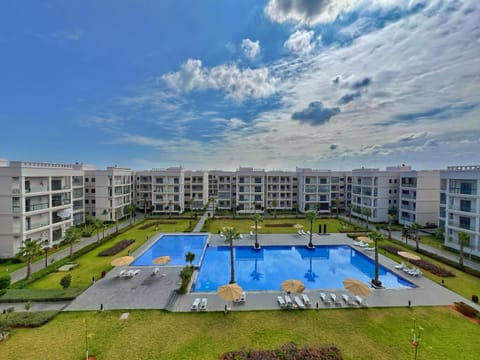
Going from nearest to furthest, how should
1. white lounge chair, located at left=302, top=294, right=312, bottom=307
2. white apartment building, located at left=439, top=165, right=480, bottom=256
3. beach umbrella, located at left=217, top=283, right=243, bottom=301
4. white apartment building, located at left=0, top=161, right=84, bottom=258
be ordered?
beach umbrella, located at left=217, top=283, right=243, bottom=301 < white lounge chair, located at left=302, top=294, right=312, bottom=307 < white apartment building, located at left=0, top=161, right=84, bottom=258 < white apartment building, located at left=439, top=165, right=480, bottom=256

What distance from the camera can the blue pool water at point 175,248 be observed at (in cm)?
2612

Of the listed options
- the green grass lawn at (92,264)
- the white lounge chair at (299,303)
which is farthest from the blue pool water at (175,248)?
the white lounge chair at (299,303)

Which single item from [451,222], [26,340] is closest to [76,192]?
[26,340]

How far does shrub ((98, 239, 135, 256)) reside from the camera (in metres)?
27.5

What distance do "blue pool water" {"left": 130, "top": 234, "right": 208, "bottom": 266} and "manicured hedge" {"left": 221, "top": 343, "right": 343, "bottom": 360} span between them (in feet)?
47.2

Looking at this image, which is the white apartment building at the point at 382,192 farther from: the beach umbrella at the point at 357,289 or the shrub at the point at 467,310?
the beach umbrella at the point at 357,289

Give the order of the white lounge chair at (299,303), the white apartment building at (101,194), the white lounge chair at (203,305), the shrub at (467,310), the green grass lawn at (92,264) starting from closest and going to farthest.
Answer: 1. the shrub at (467,310)
2. the white lounge chair at (203,305)
3. the white lounge chair at (299,303)
4. the green grass lawn at (92,264)
5. the white apartment building at (101,194)

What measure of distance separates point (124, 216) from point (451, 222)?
5931 centimetres

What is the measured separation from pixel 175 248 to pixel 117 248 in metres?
7.51

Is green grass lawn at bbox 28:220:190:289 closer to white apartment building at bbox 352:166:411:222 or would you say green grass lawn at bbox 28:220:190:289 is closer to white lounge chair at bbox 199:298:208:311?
white lounge chair at bbox 199:298:208:311

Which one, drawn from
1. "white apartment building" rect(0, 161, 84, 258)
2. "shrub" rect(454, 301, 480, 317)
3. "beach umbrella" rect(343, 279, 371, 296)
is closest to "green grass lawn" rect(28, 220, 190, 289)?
"white apartment building" rect(0, 161, 84, 258)

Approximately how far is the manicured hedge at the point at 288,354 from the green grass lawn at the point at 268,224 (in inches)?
1018

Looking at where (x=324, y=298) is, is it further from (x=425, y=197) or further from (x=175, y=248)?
(x=425, y=197)

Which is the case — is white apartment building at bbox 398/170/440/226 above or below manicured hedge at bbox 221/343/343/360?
above
